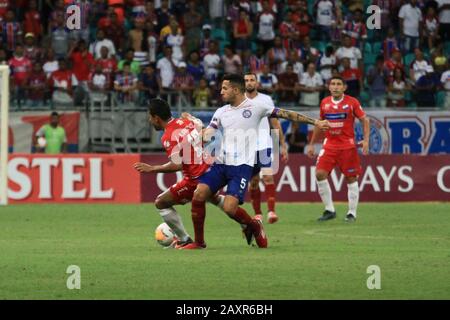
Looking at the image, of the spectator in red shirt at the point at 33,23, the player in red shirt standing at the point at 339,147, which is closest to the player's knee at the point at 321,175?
the player in red shirt standing at the point at 339,147

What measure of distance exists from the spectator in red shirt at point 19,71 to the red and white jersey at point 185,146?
43.5ft

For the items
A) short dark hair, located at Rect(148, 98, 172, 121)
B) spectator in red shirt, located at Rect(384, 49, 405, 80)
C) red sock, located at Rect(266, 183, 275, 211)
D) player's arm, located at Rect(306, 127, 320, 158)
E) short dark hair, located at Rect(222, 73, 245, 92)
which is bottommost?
red sock, located at Rect(266, 183, 275, 211)

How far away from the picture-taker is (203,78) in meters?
28.5

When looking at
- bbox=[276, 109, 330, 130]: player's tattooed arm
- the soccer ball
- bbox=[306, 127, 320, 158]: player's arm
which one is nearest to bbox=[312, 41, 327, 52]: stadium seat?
bbox=[306, 127, 320, 158]: player's arm

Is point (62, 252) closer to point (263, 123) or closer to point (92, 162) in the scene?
point (263, 123)

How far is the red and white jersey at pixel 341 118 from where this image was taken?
20.0m

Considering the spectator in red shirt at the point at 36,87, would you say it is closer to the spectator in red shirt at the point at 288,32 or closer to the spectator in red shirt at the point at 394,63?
the spectator in red shirt at the point at 288,32

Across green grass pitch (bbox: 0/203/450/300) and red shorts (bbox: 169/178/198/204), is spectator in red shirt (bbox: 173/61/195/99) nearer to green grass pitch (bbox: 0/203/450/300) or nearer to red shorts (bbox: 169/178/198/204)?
green grass pitch (bbox: 0/203/450/300)

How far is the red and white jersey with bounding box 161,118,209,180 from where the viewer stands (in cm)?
1448

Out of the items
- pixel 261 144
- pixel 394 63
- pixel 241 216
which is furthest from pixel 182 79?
pixel 241 216

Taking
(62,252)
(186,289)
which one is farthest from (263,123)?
(186,289)

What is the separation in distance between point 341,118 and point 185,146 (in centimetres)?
610

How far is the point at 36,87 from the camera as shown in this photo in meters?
27.4

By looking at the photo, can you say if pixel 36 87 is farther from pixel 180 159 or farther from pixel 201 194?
pixel 201 194
